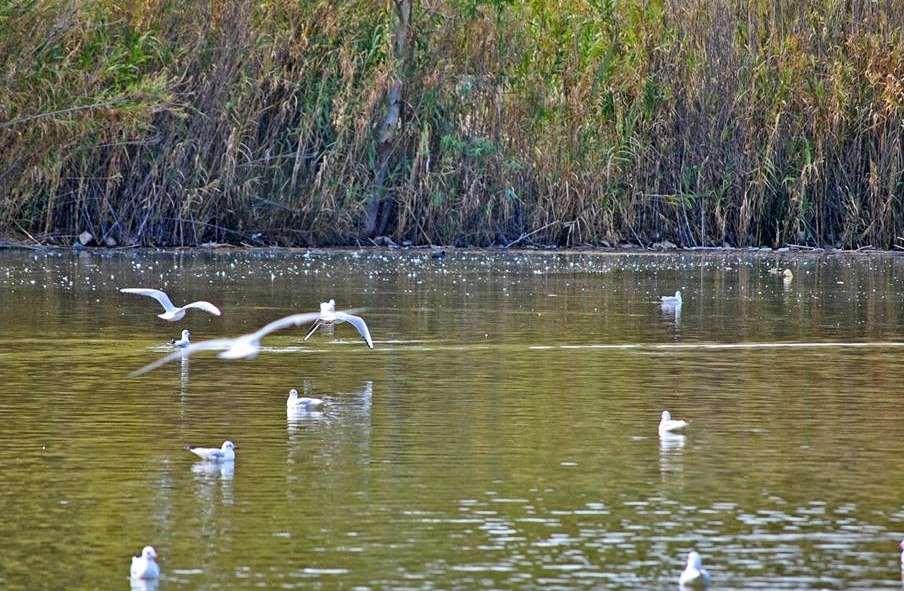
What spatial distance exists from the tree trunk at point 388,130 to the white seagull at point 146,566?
790 inches

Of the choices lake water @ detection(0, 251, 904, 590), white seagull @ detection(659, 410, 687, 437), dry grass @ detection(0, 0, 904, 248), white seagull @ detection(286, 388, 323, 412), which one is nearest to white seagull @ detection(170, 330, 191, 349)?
lake water @ detection(0, 251, 904, 590)

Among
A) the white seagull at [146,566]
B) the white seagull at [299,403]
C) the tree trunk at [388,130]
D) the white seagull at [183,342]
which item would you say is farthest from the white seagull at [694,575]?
the tree trunk at [388,130]

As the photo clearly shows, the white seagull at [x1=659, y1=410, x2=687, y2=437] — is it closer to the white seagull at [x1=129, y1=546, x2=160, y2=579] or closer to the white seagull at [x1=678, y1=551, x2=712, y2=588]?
the white seagull at [x1=678, y1=551, x2=712, y2=588]

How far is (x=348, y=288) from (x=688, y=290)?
11.8 feet

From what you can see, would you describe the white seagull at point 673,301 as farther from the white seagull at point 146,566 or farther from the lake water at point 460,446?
the white seagull at point 146,566

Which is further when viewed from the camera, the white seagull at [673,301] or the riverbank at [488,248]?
the riverbank at [488,248]

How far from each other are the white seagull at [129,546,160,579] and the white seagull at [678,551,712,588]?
1890mm

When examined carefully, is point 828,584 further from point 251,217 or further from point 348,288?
point 251,217

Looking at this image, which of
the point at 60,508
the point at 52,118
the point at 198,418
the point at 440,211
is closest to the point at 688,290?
the point at 440,211

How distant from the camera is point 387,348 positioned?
614 inches

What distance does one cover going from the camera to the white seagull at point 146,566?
7.38 m

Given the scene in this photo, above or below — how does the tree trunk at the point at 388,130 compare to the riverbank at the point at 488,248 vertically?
above

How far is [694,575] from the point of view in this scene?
7.32m

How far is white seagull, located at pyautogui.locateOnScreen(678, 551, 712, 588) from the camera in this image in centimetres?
733
